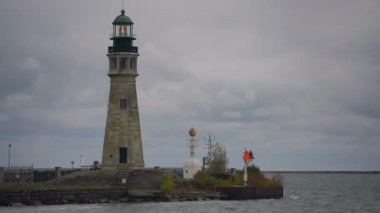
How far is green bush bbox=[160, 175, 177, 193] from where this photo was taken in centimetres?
7775

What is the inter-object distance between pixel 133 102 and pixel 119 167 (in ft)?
17.5

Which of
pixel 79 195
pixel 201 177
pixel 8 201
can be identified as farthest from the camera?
pixel 201 177

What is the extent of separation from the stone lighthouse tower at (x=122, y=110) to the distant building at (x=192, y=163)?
8.83 m

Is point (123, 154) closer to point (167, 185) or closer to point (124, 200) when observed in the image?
point (167, 185)

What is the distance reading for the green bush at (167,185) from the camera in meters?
77.8

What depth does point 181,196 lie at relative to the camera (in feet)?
254

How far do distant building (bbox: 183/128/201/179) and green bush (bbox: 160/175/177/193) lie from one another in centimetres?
701

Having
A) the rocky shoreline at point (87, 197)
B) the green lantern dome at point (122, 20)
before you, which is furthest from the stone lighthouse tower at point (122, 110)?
the rocky shoreline at point (87, 197)

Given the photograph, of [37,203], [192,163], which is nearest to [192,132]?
[192,163]

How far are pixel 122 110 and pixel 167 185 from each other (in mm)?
7015

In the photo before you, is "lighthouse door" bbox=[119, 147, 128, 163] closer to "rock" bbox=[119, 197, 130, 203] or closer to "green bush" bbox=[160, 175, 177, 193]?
"green bush" bbox=[160, 175, 177, 193]

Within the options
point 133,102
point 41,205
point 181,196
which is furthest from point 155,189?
point 41,205

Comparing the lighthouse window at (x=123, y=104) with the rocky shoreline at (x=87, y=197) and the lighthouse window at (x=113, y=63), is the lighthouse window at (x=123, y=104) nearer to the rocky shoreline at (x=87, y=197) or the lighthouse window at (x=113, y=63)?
the lighthouse window at (x=113, y=63)

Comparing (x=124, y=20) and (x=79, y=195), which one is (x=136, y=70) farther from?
Answer: (x=79, y=195)
